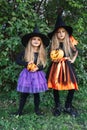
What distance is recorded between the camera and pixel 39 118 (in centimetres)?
588

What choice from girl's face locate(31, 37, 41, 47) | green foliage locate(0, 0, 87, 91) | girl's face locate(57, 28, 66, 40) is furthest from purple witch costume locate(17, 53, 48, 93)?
green foliage locate(0, 0, 87, 91)

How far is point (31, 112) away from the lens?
245 inches

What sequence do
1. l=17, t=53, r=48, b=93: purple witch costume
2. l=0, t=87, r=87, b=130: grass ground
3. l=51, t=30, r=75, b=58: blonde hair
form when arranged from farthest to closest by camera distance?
l=51, t=30, r=75, b=58: blonde hair → l=17, t=53, r=48, b=93: purple witch costume → l=0, t=87, r=87, b=130: grass ground

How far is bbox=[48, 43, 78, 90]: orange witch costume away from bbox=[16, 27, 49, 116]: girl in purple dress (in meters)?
0.19

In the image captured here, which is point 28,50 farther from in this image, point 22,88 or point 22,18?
point 22,18

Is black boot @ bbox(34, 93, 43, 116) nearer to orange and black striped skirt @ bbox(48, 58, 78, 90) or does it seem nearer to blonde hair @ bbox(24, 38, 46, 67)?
orange and black striped skirt @ bbox(48, 58, 78, 90)

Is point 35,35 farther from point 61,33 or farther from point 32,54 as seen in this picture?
point 61,33

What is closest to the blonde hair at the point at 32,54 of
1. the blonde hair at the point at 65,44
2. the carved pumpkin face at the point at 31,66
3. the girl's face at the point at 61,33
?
the carved pumpkin face at the point at 31,66

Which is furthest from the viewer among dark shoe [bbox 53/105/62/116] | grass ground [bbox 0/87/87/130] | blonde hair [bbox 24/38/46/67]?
dark shoe [bbox 53/105/62/116]

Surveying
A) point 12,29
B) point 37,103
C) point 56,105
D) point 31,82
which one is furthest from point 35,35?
point 56,105

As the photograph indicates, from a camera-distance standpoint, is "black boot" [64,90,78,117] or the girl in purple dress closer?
the girl in purple dress

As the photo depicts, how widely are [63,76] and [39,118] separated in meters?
0.82

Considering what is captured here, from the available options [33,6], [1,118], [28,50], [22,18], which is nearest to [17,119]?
[1,118]

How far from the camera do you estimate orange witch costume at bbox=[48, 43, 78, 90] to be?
19.3 feet
